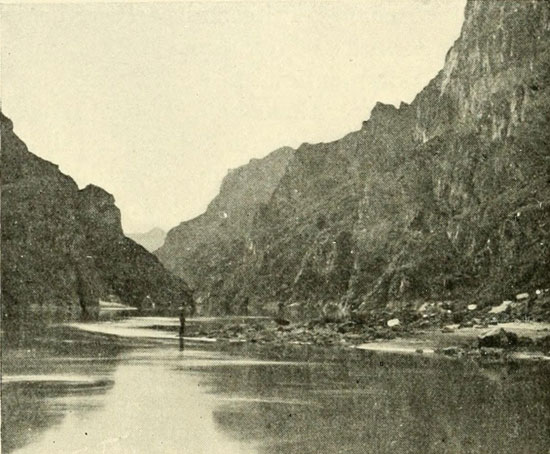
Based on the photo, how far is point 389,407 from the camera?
19000 mm

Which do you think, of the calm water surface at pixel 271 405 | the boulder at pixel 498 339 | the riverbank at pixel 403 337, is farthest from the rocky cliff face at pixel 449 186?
the calm water surface at pixel 271 405

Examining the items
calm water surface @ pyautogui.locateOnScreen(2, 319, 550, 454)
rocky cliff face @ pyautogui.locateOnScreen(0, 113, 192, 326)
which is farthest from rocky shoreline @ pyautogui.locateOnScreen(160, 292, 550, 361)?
rocky cliff face @ pyautogui.locateOnScreen(0, 113, 192, 326)

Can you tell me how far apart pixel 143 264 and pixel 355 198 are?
42213 mm

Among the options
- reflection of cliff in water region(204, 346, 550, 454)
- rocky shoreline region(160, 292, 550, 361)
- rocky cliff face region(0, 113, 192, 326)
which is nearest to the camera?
reflection of cliff in water region(204, 346, 550, 454)

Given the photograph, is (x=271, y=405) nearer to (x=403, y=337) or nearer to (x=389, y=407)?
(x=389, y=407)

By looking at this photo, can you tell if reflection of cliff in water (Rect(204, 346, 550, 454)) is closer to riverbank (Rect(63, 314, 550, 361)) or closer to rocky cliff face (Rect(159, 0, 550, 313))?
riverbank (Rect(63, 314, 550, 361))

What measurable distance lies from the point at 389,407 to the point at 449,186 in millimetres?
68519

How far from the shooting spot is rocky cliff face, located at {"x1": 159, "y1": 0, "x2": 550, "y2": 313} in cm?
5116

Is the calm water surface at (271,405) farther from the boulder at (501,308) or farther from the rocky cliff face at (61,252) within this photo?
the boulder at (501,308)

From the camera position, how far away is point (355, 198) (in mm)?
112625

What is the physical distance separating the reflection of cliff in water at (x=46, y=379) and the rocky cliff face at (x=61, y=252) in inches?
277

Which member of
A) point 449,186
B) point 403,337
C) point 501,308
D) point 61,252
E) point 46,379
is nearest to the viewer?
point 46,379

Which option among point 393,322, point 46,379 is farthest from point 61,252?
point 46,379

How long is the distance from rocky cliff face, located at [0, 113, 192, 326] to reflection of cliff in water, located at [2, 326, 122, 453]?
23.1 ft
